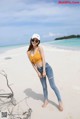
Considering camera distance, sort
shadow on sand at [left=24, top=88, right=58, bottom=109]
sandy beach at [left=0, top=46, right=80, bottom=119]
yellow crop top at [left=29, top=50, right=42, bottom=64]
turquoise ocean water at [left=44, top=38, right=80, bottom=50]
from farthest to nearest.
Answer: turquoise ocean water at [left=44, top=38, right=80, bottom=50] → shadow on sand at [left=24, top=88, right=58, bottom=109] → sandy beach at [left=0, top=46, right=80, bottom=119] → yellow crop top at [left=29, top=50, right=42, bottom=64]

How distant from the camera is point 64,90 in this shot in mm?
6324

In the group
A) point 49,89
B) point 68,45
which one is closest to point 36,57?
point 49,89

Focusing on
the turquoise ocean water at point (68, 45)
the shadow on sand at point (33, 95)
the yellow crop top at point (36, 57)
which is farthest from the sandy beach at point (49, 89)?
the turquoise ocean water at point (68, 45)

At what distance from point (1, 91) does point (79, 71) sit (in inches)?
112

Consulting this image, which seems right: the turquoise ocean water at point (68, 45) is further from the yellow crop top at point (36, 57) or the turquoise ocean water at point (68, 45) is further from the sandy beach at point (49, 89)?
the yellow crop top at point (36, 57)

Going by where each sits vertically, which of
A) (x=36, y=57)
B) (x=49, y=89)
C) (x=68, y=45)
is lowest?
(x=68, y=45)

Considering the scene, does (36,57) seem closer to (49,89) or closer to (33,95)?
(33,95)

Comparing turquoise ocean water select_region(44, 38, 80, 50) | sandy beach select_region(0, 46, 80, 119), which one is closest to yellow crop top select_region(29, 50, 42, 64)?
sandy beach select_region(0, 46, 80, 119)

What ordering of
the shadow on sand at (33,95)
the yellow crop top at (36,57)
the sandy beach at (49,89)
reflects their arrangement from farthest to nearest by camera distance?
the shadow on sand at (33,95) → the sandy beach at (49,89) → the yellow crop top at (36,57)

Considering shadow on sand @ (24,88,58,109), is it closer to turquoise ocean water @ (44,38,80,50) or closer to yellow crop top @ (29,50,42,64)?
yellow crop top @ (29,50,42,64)

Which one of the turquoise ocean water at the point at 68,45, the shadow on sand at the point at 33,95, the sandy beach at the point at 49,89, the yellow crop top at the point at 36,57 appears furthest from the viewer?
the turquoise ocean water at the point at 68,45

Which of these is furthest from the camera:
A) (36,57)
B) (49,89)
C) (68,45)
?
(68,45)

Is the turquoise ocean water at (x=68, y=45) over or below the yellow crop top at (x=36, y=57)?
below

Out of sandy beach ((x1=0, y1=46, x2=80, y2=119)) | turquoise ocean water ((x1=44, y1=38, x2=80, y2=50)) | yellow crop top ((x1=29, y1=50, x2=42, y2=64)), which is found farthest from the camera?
turquoise ocean water ((x1=44, y1=38, x2=80, y2=50))
